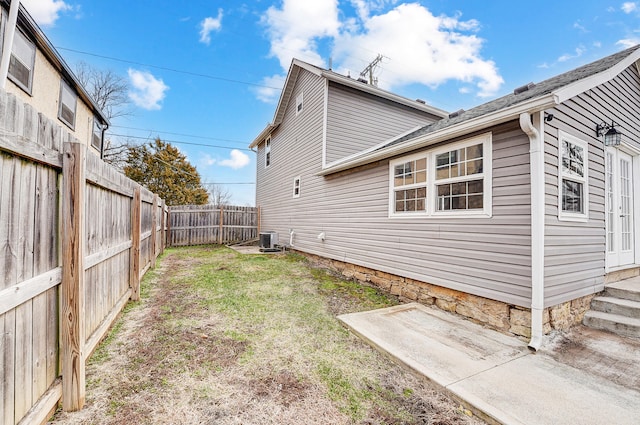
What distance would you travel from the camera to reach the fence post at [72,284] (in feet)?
6.49

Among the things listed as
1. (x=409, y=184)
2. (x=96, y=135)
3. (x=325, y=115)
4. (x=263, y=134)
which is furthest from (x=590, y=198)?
(x=96, y=135)

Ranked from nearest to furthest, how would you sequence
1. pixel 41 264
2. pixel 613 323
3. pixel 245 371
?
1. pixel 41 264
2. pixel 245 371
3. pixel 613 323

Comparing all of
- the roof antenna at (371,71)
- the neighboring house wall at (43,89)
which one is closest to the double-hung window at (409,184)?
the neighboring house wall at (43,89)

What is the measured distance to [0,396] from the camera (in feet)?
4.77

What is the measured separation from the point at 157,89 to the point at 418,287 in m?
20.3

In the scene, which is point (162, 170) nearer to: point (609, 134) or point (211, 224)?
point (211, 224)

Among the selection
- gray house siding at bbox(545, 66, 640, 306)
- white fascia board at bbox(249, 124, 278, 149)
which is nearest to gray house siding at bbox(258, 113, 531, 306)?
gray house siding at bbox(545, 66, 640, 306)

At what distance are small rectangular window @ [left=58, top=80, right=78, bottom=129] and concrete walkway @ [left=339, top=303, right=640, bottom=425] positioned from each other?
959 centimetres

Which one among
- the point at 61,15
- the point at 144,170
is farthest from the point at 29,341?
the point at 144,170

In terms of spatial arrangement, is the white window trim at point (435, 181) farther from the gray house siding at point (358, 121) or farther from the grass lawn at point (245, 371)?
the gray house siding at point (358, 121)

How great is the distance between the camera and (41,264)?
1830 mm

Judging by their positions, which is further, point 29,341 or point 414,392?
point 414,392

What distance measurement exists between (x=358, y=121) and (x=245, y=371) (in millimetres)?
7827

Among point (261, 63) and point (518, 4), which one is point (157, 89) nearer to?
point (261, 63)
